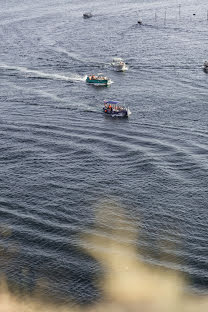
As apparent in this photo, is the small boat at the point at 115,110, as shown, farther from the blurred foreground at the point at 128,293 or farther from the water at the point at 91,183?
the blurred foreground at the point at 128,293

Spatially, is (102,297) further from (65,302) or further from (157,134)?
(157,134)

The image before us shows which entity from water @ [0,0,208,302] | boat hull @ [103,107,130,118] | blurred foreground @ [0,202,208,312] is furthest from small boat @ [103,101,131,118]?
blurred foreground @ [0,202,208,312]

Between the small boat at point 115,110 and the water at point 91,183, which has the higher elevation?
the small boat at point 115,110

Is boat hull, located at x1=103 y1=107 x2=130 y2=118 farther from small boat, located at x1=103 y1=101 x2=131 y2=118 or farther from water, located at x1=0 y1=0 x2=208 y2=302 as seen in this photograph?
water, located at x1=0 y1=0 x2=208 y2=302

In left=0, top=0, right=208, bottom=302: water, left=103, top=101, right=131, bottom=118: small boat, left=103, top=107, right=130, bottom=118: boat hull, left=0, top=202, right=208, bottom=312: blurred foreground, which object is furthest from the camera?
left=103, top=101, right=131, bottom=118: small boat

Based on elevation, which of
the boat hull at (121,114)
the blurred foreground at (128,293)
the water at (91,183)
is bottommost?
the blurred foreground at (128,293)

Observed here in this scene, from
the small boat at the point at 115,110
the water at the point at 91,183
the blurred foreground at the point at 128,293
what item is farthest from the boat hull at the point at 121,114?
the blurred foreground at the point at 128,293

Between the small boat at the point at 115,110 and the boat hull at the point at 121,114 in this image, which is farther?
the small boat at the point at 115,110

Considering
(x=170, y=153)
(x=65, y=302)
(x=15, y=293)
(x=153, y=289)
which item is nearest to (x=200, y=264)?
(x=153, y=289)
